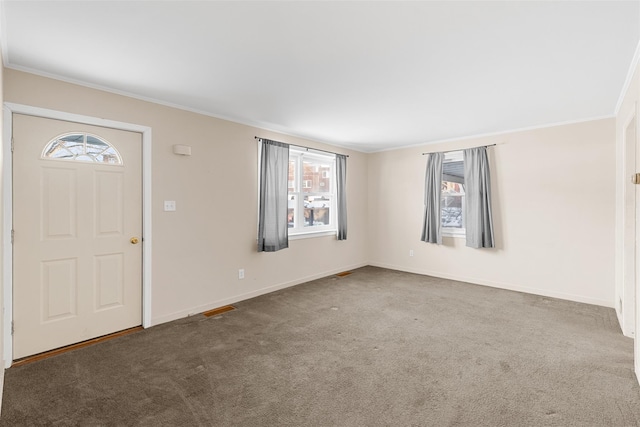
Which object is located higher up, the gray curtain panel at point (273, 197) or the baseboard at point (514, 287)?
the gray curtain panel at point (273, 197)

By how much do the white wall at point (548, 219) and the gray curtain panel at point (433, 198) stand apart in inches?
6.9

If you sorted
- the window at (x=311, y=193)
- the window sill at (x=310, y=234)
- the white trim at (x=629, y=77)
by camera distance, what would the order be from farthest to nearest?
the window at (x=311, y=193) < the window sill at (x=310, y=234) < the white trim at (x=629, y=77)

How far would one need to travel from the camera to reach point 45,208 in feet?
9.02

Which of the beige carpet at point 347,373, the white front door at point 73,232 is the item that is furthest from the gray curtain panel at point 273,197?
the white front door at point 73,232

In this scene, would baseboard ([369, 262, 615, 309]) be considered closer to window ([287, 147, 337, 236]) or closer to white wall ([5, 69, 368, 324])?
window ([287, 147, 337, 236])

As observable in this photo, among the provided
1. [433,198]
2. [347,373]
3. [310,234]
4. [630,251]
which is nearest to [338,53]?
A: [347,373]

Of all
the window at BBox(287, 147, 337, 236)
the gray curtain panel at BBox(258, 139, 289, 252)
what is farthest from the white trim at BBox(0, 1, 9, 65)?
the window at BBox(287, 147, 337, 236)

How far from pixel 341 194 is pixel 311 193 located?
1.98 ft

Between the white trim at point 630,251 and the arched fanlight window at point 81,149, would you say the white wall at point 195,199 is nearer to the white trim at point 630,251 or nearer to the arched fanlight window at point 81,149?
the arched fanlight window at point 81,149

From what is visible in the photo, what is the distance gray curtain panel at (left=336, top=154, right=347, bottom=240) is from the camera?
5707mm

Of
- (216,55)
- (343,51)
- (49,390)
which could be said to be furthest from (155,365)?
(343,51)

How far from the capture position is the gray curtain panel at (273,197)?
439 centimetres

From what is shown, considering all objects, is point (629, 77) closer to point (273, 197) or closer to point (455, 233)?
point (455, 233)

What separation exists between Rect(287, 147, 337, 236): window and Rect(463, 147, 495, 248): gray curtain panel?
2241 mm
